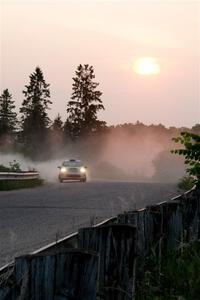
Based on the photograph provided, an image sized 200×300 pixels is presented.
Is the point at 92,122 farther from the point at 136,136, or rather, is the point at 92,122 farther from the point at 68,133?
the point at 136,136

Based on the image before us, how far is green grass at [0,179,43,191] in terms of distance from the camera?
95.8 feet

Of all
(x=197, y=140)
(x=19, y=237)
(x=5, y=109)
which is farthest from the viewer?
(x=5, y=109)

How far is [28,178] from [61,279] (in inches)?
1290

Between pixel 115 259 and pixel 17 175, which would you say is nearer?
pixel 115 259

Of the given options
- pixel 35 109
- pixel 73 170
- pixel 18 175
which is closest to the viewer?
pixel 18 175

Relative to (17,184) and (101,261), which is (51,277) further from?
(17,184)

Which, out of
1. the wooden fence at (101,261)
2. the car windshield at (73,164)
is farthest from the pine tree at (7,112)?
the wooden fence at (101,261)

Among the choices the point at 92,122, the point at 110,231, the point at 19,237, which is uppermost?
the point at 92,122

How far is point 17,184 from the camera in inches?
1240

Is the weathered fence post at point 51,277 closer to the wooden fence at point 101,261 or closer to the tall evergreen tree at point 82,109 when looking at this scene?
the wooden fence at point 101,261

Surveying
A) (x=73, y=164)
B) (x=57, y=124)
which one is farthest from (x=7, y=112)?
(x=73, y=164)

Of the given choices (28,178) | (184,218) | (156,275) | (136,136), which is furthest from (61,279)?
(136,136)

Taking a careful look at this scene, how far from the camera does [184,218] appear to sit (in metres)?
7.75

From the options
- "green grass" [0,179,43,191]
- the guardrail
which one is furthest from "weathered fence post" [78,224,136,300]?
the guardrail
